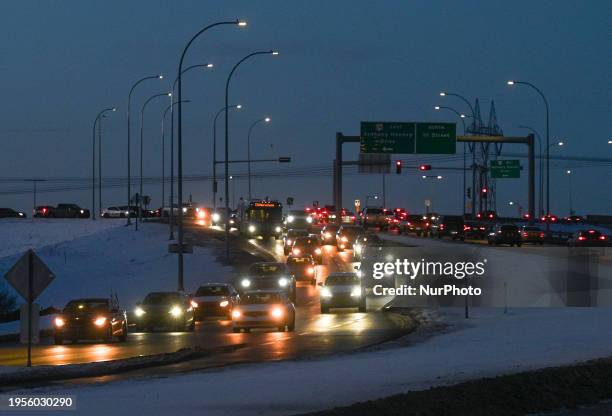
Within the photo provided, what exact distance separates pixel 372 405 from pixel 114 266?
175 ft

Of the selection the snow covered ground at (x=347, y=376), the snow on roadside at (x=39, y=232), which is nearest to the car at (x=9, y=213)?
the snow on roadside at (x=39, y=232)

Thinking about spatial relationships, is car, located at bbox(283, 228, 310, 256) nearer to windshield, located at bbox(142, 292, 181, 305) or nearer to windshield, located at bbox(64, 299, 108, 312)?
windshield, located at bbox(142, 292, 181, 305)

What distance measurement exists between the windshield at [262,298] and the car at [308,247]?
95.8 ft

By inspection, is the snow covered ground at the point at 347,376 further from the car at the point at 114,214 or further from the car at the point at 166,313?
the car at the point at 114,214

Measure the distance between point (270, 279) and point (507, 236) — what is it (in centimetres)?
3070

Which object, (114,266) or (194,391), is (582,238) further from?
(194,391)

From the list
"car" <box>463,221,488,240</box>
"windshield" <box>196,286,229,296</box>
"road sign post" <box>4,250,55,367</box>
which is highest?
"road sign post" <box>4,250,55,367</box>

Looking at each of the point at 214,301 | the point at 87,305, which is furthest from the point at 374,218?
the point at 87,305

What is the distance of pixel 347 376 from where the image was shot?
1916 cm

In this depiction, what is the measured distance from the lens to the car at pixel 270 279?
45500 millimetres

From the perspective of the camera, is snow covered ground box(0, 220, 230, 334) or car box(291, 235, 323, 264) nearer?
snow covered ground box(0, 220, 230, 334)

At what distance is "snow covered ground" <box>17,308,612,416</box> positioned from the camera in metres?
15.8

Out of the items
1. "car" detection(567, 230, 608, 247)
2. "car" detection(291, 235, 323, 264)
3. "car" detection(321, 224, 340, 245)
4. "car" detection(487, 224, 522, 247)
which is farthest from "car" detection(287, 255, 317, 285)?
"car" detection(321, 224, 340, 245)

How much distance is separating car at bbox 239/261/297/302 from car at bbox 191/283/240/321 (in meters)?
2.70
